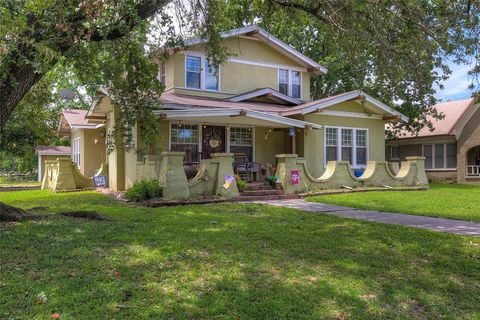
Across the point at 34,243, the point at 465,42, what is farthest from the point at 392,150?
the point at 34,243

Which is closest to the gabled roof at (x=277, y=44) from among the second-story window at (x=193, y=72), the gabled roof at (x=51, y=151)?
the second-story window at (x=193, y=72)

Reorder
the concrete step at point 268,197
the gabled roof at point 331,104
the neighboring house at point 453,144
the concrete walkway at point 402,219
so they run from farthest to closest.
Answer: the neighboring house at point 453,144, the gabled roof at point 331,104, the concrete step at point 268,197, the concrete walkway at point 402,219

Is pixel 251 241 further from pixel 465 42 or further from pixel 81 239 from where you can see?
pixel 465 42

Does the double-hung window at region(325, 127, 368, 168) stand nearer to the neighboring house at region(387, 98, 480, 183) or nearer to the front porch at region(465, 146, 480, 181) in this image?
the neighboring house at region(387, 98, 480, 183)

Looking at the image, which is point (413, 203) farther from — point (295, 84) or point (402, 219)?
point (295, 84)

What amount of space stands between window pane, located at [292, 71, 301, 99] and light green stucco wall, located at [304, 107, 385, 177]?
3.16m

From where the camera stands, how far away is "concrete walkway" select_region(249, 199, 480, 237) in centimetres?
796

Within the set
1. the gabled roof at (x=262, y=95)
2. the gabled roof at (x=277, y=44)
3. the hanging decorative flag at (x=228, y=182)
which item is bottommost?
the hanging decorative flag at (x=228, y=182)

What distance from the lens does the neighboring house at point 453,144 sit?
80.1 ft

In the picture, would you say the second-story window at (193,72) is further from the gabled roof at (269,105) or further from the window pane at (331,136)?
the window pane at (331,136)

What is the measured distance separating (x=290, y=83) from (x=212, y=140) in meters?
6.12

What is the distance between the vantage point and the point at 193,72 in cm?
1800

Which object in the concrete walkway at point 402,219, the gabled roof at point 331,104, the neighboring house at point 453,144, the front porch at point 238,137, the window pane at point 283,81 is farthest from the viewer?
the neighboring house at point 453,144

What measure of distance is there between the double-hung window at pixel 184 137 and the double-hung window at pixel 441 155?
16950 millimetres
